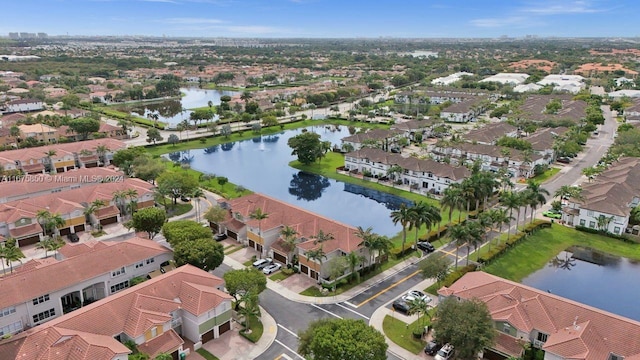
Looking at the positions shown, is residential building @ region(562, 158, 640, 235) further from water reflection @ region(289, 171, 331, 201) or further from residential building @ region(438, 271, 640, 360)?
water reflection @ region(289, 171, 331, 201)

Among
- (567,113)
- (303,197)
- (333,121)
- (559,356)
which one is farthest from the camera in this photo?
(333,121)

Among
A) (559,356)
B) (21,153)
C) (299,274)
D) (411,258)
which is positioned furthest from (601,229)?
(21,153)

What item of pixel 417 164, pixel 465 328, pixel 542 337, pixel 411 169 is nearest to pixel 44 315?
pixel 465 328

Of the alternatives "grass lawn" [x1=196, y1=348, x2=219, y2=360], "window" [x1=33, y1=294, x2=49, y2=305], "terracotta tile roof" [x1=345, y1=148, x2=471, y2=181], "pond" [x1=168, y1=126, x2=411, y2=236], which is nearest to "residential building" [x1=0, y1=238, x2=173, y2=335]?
"window" [x1=33, y1=294, x2=49, y2=305]

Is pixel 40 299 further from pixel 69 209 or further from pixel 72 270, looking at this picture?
pixel 69 209

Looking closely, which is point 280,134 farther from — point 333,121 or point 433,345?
point 433,345

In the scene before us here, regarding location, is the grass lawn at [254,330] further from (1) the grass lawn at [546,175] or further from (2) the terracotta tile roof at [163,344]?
(1) the grass lawn at [546,175]
